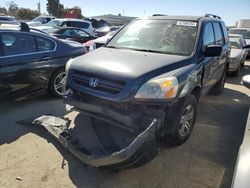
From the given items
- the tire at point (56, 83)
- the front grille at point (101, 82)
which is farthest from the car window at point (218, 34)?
the tire at point (56, 83)

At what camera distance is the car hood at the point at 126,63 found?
3379 millimetres

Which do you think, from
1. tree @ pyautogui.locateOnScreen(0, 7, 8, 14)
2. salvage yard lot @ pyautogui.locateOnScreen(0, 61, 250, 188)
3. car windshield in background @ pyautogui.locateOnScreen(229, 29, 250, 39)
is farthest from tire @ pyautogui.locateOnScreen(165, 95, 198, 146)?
tree @ pyautogui.locateOnScreen(0, 7, 8, 14)

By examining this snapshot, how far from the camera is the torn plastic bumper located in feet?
9.51

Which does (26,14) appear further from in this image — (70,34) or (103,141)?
(103,141)

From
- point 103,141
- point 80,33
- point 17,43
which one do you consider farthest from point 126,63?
point 80,33

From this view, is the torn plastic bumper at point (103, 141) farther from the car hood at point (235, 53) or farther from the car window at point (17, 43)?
the car hood at point (235, 53)

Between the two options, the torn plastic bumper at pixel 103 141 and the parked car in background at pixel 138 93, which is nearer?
the torn plastic bumper at pixel 103 141

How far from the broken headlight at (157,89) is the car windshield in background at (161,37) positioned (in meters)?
0.93

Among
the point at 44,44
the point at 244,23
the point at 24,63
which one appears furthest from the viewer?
the point at 244,23

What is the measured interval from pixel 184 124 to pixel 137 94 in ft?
3.59

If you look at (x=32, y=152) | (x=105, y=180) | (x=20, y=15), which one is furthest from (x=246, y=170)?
(x=20, y=15)

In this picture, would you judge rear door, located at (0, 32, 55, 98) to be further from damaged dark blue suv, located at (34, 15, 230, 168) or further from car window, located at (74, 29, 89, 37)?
car window, located at (74, 29, 89, 37)

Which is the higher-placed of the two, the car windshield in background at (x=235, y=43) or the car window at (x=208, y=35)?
the car window at (x=208, y=35)

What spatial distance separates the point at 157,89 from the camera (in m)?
3.23
